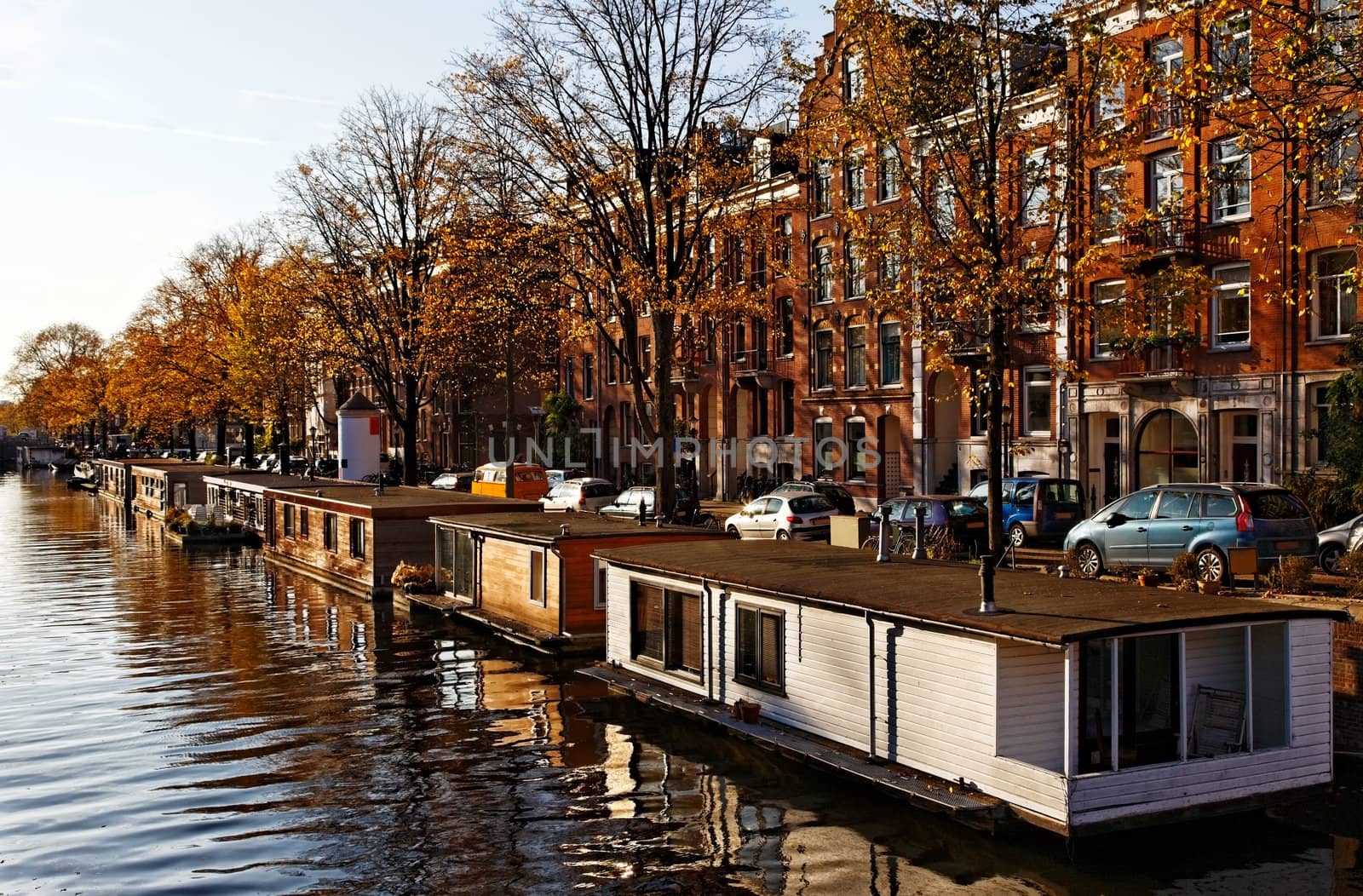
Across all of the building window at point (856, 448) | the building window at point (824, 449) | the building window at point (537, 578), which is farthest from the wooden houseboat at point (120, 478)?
the building window at point (537, 578)

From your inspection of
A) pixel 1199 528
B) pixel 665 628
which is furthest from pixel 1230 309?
pixel 665 628

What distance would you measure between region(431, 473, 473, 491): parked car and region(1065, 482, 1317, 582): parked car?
38.3 metres

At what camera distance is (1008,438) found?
40531mm

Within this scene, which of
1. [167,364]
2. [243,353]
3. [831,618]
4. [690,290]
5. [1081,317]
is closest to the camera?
[831,618]

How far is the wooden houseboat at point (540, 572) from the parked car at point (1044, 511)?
11271 mm

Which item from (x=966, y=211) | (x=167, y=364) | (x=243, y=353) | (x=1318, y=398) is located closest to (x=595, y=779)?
(x=966, y=211)

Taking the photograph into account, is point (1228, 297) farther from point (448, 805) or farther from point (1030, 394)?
point (448, 805)

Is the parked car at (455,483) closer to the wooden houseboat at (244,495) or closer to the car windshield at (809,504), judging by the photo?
the wooden houseboat at (244,495)

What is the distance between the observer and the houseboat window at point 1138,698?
14.8 metres

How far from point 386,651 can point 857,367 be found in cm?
3029

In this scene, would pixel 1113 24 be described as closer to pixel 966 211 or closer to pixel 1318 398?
pixel 1318 398

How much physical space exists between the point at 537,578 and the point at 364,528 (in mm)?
11390

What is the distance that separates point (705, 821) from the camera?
51.3ft

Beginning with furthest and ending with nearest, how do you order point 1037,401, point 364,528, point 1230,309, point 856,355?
1. point 856,355
2. point 1037,401
3. point 1230,309
4. point 364,528
